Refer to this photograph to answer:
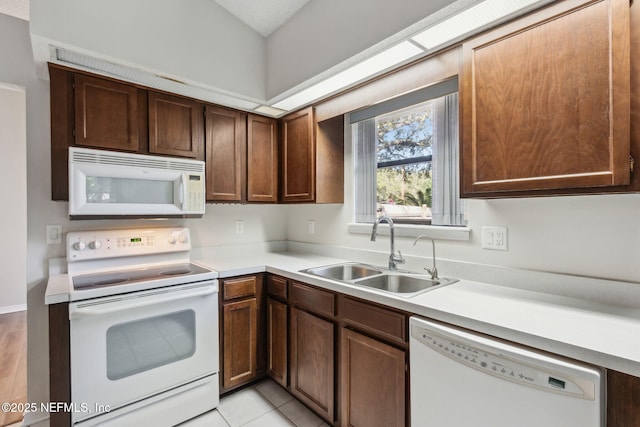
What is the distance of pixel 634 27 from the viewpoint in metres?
1.02

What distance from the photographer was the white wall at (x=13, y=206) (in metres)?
3.73

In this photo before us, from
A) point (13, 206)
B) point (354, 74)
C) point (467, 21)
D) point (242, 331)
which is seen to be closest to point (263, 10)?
point (354, 74)

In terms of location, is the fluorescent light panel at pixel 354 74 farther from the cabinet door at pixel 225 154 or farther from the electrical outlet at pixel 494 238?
the electrical outlet at pixel 494 238

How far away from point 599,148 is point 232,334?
2167mm

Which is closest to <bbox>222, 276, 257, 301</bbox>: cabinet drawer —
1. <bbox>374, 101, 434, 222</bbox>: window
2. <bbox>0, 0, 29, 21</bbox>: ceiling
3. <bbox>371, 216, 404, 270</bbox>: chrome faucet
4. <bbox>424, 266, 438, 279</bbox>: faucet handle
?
<bbox>371, 216, 404, 270</bbox>: chrome faucet

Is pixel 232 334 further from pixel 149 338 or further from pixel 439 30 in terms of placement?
pixel 439 30

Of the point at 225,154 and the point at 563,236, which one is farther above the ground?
the point at 225,154

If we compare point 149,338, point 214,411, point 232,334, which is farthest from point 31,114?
point 214,411

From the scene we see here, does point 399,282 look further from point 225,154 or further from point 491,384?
point 225,154

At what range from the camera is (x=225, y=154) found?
7.86ft

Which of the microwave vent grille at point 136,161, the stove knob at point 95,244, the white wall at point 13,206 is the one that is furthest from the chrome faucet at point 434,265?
the white wall at point 13,206

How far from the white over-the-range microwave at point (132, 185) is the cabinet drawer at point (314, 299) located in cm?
91

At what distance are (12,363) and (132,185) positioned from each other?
7.04 ft

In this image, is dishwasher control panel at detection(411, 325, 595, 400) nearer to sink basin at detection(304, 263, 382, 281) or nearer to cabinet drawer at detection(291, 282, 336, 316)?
cabinet drawer at detection(291, 282, 336, 316)
